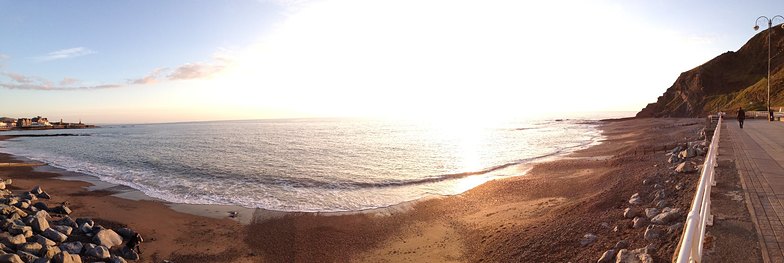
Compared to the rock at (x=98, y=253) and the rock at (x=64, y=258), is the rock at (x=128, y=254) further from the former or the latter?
the rock at (x=64, y=258)

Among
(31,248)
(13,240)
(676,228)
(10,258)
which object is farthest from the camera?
(13,240)

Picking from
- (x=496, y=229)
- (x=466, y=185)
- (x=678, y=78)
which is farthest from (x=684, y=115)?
(x=496, y=229)

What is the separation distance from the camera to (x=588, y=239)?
850 cm

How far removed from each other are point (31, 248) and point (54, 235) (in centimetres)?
134

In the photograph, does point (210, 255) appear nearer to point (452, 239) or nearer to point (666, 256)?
point (452, 239)

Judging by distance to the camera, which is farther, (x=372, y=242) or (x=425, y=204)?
(x=425, y=204)

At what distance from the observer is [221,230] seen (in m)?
13.9

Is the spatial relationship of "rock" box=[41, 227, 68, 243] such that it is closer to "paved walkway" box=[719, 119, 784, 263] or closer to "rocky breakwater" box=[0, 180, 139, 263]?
"rocky breakwater" box=[0, 180, 139, 263]

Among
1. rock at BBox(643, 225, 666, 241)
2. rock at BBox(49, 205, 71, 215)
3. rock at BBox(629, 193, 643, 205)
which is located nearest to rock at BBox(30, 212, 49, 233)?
rock at BBox(49, 205, 71, 215)

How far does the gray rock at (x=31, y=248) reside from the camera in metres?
9.60

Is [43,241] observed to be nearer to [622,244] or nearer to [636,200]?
[622,244]

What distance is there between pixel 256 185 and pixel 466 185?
12156 mm

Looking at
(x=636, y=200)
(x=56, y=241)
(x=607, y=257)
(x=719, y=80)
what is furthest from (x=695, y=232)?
(x=719, y=80)

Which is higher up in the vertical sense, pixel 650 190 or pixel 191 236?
pixel 650 190
